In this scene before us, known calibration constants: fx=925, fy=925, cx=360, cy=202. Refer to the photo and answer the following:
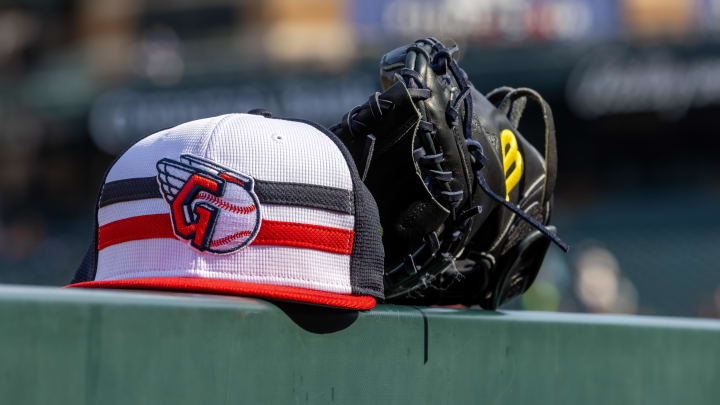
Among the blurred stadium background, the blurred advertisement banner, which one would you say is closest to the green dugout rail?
the blurred stadium background

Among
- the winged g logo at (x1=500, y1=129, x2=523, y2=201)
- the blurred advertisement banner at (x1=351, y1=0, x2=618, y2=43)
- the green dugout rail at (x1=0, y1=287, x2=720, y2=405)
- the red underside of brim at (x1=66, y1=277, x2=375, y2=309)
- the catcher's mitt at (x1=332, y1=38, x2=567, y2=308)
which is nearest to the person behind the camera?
the green dugout rail at (x1=0, y1=287, x2=720, y2=405)

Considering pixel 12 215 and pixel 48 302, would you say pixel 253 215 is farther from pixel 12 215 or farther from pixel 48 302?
pixel 12 215

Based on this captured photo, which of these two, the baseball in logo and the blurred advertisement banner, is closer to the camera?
the baseball in logo

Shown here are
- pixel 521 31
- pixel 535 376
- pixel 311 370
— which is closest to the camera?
pixel 311 370

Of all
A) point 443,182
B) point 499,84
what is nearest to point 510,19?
point 499,84

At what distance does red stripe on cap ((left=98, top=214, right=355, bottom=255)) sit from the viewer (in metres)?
1.11

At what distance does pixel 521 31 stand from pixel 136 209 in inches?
396

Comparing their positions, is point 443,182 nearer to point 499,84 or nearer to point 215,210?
point 215,210

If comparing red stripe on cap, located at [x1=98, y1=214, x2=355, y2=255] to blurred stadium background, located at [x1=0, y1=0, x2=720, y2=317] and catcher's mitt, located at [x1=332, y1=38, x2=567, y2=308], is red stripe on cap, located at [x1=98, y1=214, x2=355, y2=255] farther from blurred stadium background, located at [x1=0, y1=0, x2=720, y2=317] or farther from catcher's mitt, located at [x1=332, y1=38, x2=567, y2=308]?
blurred stadium background, located at [x1=0, y1=0, x2=720, y2=317]

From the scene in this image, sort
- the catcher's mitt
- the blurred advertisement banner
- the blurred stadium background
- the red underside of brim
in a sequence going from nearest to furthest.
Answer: the red underside of brim < the catcher's mitt < the blurred stadium background < the blurred advertisement banner

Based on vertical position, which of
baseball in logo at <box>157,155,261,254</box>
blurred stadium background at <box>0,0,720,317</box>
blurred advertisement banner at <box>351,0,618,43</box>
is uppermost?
baseball in logo at <box>157,155,261,254</box>

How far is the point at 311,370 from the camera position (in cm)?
110

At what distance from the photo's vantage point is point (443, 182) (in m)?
1.47

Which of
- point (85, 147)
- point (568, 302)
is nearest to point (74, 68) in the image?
point (85, 147)
